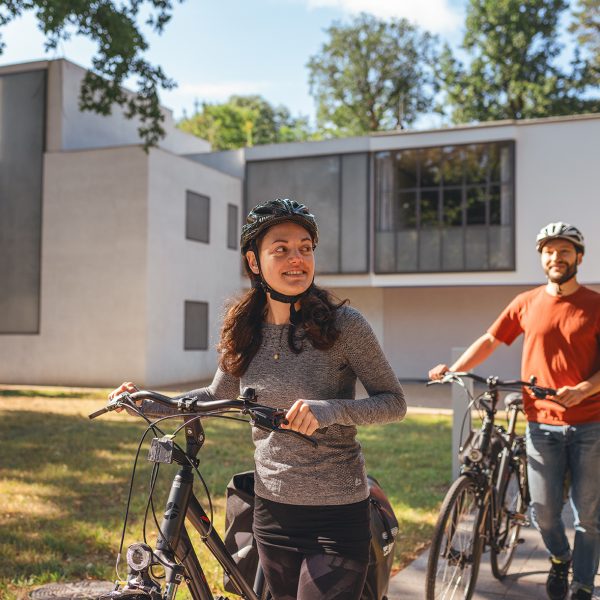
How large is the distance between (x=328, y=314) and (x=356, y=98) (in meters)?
44.3

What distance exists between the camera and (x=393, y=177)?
24.5 m

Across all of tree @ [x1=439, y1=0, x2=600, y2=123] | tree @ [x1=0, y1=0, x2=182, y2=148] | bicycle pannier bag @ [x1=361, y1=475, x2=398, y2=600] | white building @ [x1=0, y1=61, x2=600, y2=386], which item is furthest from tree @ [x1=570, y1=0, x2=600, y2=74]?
bicycle pannier bag @ [x1=361, y1=475, x2=398, y2=600]

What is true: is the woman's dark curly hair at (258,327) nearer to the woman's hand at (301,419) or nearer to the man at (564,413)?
the woman's hand at (301,419)

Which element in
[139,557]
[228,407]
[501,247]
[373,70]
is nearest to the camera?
[139,557]

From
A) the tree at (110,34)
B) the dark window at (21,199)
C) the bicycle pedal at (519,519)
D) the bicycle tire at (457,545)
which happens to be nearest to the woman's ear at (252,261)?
the bicycle tire at (457,545)

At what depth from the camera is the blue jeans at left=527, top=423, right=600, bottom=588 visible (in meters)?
4.30

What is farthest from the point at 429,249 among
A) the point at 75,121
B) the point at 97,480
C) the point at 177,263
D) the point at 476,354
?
the point at 476,354

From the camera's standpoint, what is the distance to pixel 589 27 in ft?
124

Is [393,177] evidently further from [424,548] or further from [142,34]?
[424,548]

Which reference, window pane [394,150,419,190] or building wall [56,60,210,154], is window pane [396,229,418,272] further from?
building wall [56,60,210,154]

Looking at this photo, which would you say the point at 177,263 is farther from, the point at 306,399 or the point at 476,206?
the point at 306,399

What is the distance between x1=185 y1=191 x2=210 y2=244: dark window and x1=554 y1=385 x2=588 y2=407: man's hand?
20.4m

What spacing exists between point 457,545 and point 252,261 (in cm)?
247

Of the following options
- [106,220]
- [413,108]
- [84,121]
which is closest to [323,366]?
[106,220]
